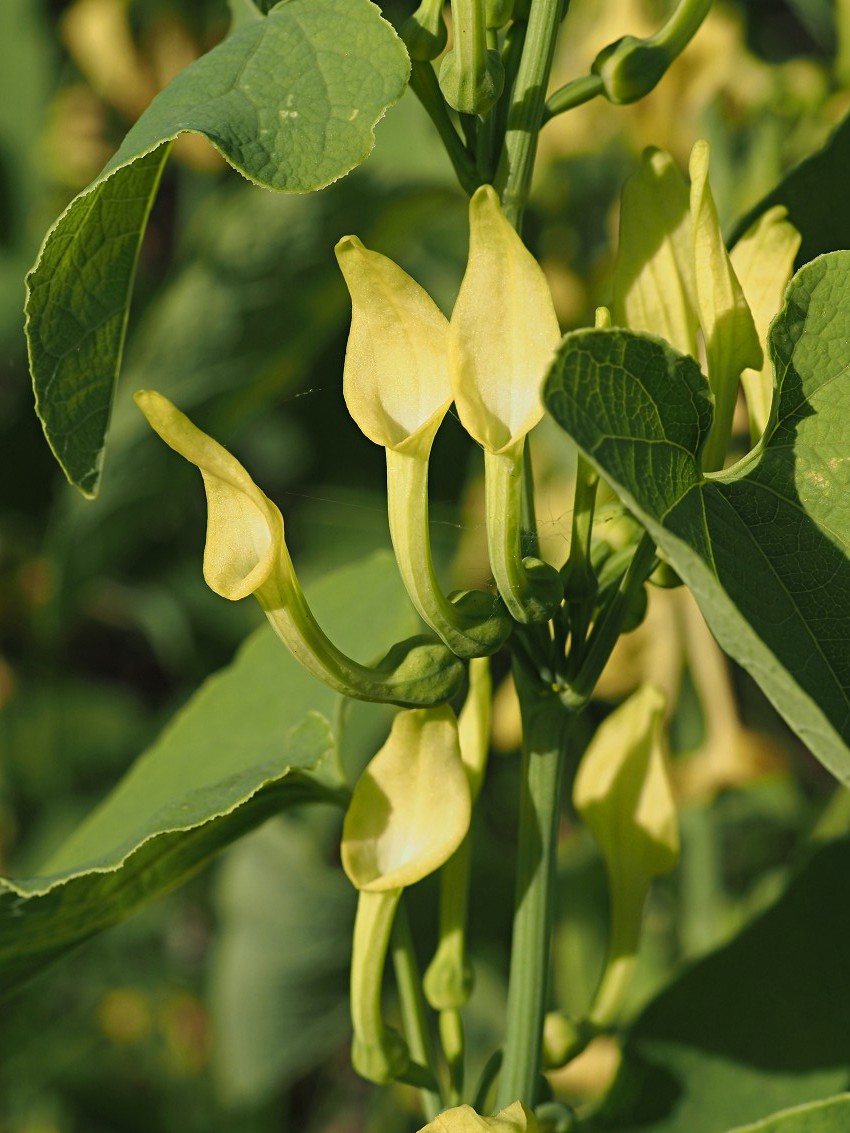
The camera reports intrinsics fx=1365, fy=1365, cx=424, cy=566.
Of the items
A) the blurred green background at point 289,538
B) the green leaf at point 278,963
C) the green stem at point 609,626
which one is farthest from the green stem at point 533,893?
the green leaf at point 278,963

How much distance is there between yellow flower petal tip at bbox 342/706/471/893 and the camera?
0.45 metres

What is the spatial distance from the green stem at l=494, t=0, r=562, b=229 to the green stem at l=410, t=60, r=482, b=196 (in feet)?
0.04

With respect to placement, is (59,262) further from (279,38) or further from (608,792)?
(608,792)

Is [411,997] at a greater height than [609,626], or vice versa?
[609,626]

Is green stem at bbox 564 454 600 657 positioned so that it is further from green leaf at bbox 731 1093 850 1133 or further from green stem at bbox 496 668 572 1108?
green leaf at bbox 731 1093 850 1133

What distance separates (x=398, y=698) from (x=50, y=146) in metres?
1.24

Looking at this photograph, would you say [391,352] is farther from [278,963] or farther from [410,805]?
[278,963]

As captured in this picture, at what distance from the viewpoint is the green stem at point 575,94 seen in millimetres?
470

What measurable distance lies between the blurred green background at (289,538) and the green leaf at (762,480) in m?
0.35

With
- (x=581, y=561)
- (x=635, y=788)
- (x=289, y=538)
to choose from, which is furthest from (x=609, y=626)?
(x=289, y=538)

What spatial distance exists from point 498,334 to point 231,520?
9cm

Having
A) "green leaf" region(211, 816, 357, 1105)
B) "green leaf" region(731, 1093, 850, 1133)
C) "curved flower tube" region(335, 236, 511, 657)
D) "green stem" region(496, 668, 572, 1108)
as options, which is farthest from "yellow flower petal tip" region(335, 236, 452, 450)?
"green leaf" region(211, 816, 357, 1105)

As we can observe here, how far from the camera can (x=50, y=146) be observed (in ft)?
4.87

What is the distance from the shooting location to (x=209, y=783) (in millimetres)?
564
